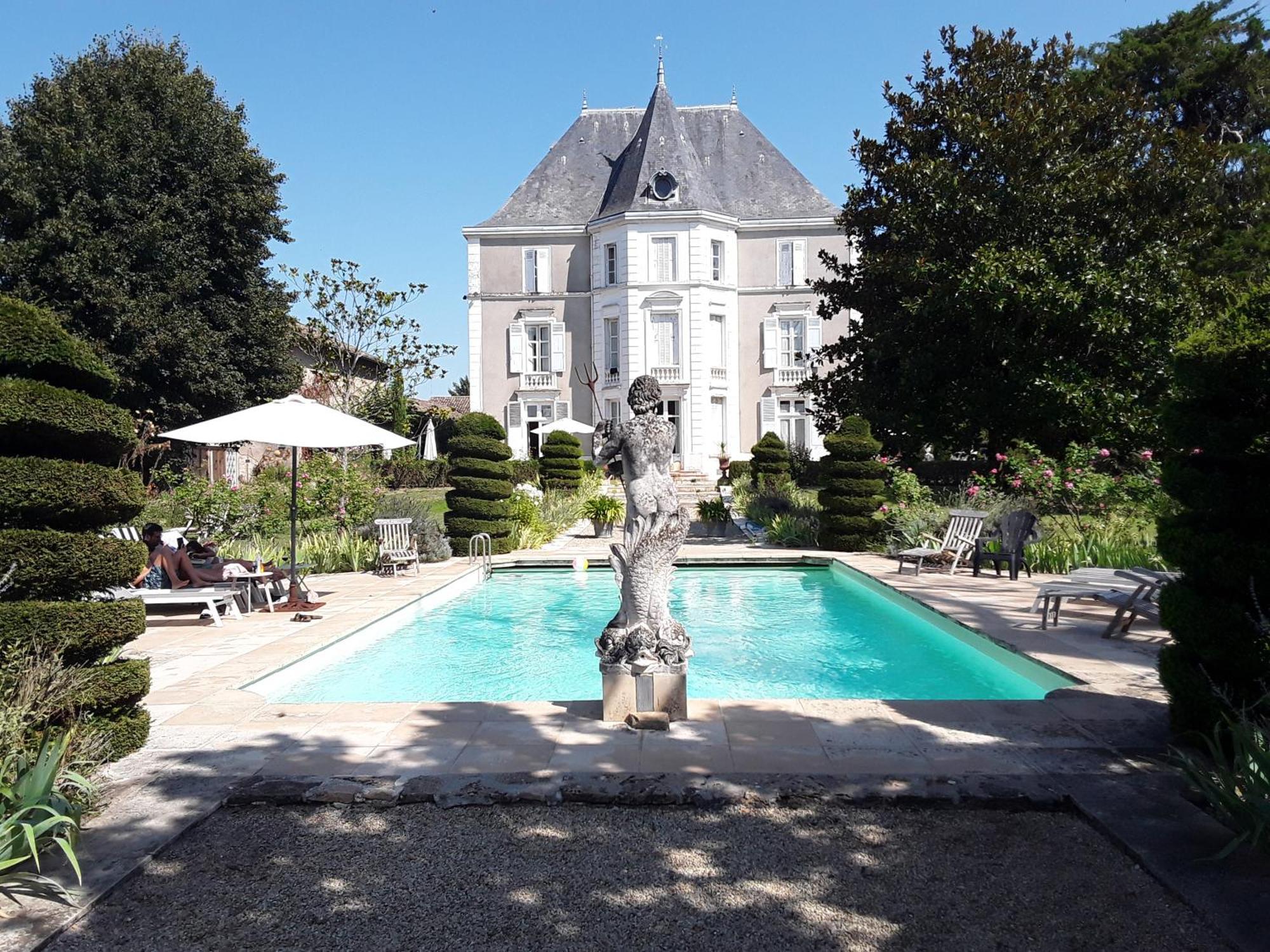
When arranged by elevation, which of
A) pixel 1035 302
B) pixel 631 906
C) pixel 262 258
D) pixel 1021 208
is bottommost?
pixel 631 906

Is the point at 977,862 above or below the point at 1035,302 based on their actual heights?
below

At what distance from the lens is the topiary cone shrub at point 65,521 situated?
376 cm

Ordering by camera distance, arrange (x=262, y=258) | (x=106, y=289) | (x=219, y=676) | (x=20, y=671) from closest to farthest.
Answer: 1. (x=20, y=671)
2. (x=219, y=676)
3. (x=106, y=289)
4. (x=262, y=258)

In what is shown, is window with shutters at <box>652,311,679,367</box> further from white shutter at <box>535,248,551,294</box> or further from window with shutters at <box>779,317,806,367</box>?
white shutter at <box>535,248,551,294</box>

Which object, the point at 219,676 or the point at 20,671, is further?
the point at 219,676

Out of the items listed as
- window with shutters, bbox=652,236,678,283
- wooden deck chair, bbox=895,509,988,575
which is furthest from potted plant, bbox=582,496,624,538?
window with shutters, bbox=652,236,678,283

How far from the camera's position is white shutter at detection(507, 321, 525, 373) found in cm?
3338

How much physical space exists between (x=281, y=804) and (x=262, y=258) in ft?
78.7

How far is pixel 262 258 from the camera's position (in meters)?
24.4

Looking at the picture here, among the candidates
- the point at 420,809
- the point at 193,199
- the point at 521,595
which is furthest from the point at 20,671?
the point at 193,199

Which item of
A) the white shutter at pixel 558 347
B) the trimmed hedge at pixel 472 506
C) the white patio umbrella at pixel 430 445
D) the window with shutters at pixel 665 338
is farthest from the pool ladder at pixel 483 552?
the white shutter at pixel 558 347

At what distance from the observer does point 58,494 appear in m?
3.85

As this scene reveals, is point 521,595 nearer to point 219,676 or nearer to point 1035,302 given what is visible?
point 219,676

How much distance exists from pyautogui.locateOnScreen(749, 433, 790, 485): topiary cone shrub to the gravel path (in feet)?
64.6
